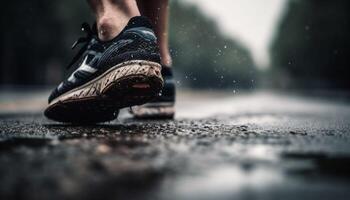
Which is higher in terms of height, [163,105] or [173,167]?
[163,105]

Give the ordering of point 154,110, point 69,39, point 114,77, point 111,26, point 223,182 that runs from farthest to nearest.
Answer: point 69,39 < point 154,110 < point 111,26 < point 114,77 < point 223,182

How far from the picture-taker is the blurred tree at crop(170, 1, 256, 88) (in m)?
43.4

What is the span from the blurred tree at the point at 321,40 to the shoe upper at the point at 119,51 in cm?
2233

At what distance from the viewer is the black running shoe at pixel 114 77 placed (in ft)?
6.83

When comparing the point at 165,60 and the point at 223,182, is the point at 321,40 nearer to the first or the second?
the point at 165,60

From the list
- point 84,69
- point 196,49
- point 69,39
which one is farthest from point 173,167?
point 196,49

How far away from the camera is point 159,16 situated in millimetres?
3088

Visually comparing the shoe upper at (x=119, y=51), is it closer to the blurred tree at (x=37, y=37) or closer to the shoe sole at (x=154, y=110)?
the shoe sole at (x=154, y=110)

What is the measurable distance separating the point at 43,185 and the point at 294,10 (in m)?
38.9

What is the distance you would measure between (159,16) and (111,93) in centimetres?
112

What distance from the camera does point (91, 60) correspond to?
2246 mm

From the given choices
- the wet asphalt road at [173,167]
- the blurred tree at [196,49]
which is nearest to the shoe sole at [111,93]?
the wet asphalt road at [173,167]

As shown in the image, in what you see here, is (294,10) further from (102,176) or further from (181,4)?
(102,176)

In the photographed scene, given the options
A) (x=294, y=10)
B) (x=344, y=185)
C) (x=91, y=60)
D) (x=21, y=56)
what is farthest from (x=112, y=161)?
(x=294, y=10)
